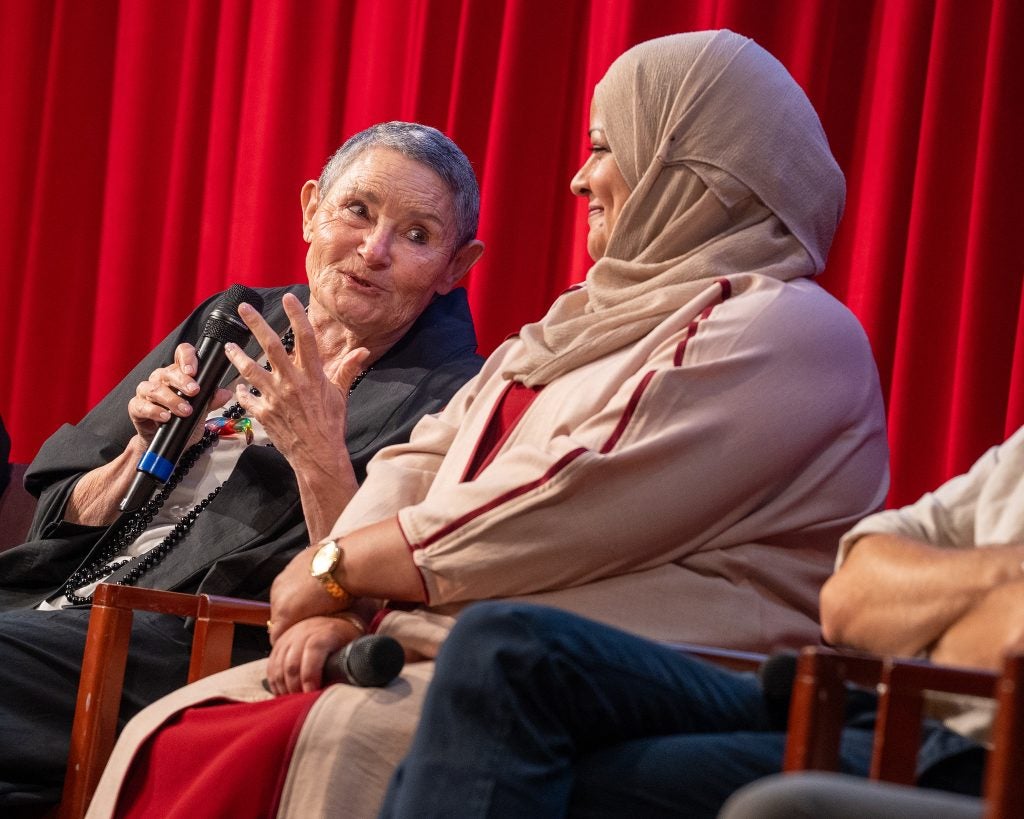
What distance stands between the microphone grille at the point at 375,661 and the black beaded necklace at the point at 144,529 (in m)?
0.95

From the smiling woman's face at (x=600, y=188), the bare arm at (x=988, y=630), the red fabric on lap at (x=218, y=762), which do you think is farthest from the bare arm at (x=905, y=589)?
the smiling woman's face at (x=600, y=188)

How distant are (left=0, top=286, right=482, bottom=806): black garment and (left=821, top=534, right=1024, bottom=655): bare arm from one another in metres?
1.15

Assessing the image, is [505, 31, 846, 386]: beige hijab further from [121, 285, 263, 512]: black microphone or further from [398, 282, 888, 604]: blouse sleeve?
[121, 285, 263, 512]: black microphone

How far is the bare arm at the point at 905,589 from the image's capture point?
4.01 ft

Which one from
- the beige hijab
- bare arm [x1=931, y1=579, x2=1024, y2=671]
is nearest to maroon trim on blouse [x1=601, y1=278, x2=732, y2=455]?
the beige hijab

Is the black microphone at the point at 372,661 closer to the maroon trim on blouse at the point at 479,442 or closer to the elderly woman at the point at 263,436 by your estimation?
the maroon trim on blouse at the point at 479,442

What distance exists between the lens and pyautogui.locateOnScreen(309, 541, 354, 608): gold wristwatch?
5.81ft

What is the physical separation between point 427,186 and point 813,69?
0.76 m

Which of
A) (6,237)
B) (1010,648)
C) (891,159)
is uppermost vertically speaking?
(891,159)

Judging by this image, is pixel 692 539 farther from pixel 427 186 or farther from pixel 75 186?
pixel 75 186

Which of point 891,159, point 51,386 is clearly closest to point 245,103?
point 51,386

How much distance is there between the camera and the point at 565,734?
4.15 feet

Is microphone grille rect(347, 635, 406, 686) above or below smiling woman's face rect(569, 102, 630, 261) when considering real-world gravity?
below

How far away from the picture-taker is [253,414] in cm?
226
